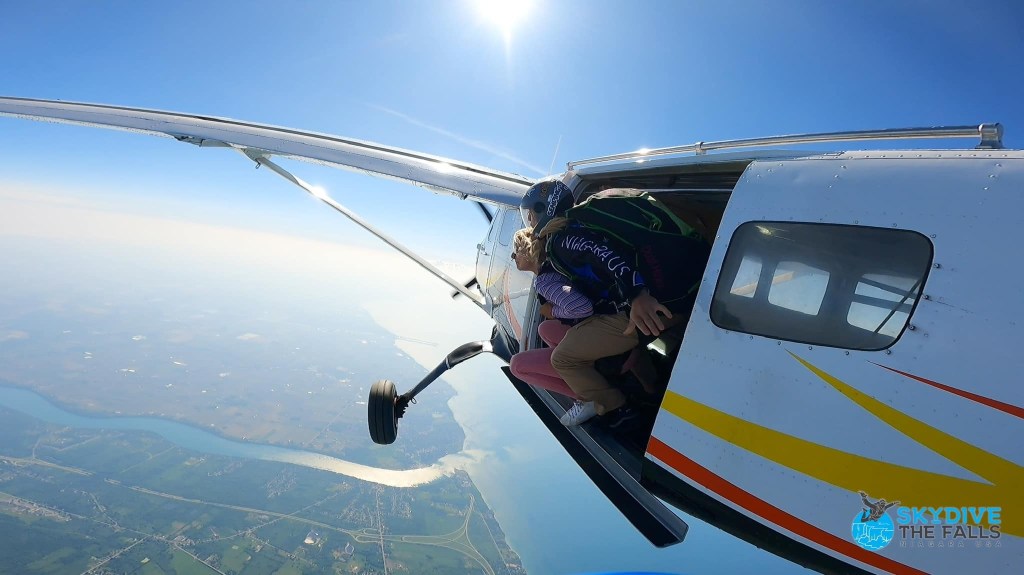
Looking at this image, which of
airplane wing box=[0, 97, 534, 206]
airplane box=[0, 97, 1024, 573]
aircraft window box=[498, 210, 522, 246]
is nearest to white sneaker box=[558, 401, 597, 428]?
airplane box=[0, 97, 1024, 573]

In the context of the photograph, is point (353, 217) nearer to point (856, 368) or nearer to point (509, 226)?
point (509, 226)

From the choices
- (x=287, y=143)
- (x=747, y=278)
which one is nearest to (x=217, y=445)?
Answer: (x=287, y=143)

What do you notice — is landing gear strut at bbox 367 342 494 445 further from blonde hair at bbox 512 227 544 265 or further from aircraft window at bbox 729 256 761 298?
aircraft window at bbox 729 256 761 298

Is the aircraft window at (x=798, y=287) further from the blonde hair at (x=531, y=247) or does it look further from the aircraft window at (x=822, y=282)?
the blonde hair at (x=531, y=247)

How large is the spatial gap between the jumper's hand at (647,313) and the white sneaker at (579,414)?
3.07 ft

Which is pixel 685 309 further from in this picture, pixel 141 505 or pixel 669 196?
pixel 141 505

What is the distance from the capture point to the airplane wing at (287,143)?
5.66m

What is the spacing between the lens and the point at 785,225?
6.44 ft

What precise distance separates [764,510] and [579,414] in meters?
1.48

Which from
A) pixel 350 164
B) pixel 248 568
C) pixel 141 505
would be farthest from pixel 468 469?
pixel 350 164

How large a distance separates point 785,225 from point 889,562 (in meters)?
1.38

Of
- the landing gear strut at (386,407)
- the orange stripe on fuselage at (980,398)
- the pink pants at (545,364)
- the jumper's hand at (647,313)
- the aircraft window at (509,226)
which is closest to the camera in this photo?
the orange stripe on fuselage at (980,398)

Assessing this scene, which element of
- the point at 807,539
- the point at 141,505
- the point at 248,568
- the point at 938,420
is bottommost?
the point at 141,505

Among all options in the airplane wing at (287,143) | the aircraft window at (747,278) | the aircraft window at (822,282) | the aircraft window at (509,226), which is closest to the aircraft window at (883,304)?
the aircraft window at (822,282)
